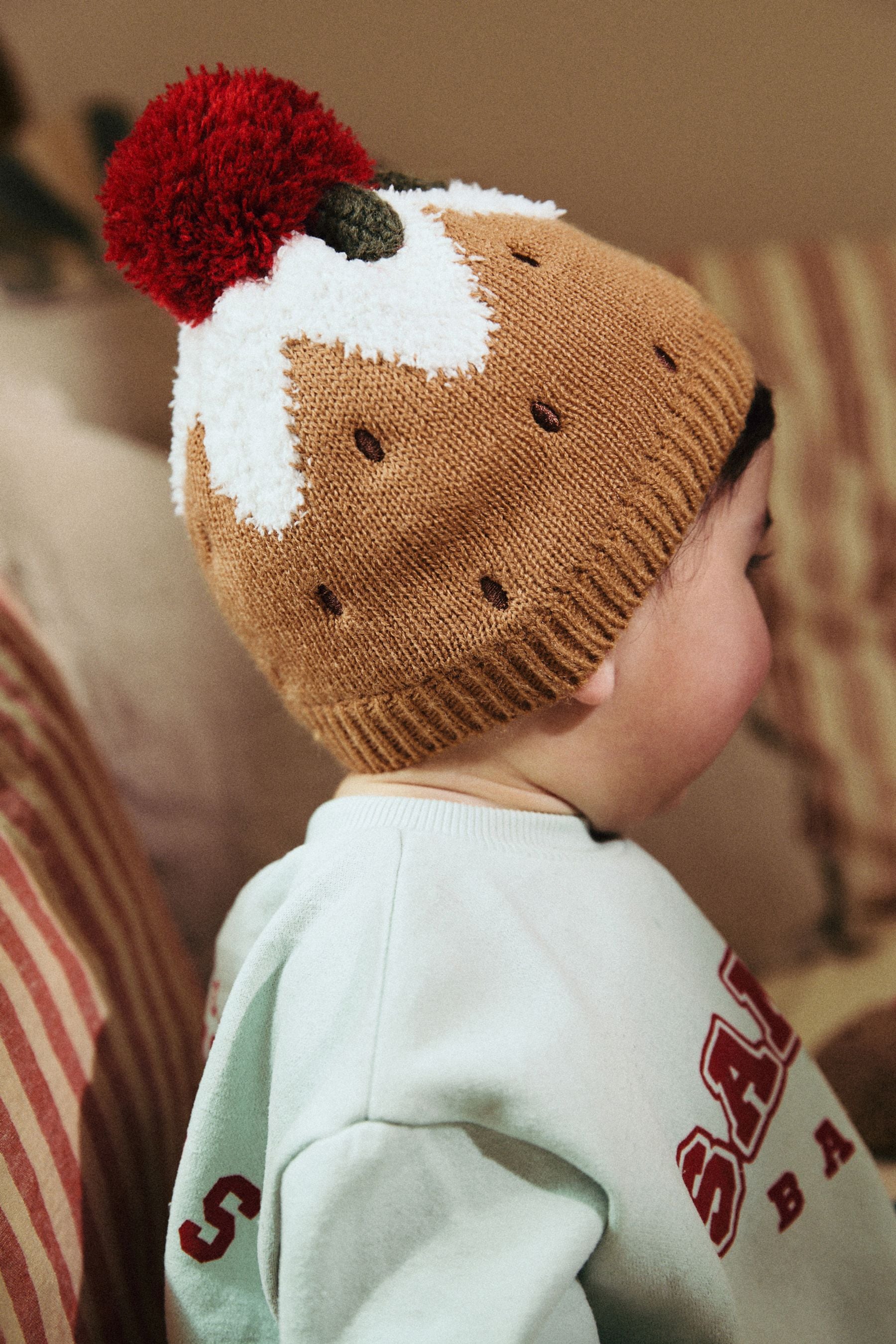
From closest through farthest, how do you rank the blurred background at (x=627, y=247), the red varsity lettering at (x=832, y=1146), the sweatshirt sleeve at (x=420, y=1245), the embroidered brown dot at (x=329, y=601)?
1. the sweatshirt sleeve at (x=420, y=1245)
2. the embroidered brown dot at (x=329, y=601)
3. the red varsity lettering at (x=832, y=1146)
4. the blurred background at (x=627, y=247)

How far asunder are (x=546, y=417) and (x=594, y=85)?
0.90 meters

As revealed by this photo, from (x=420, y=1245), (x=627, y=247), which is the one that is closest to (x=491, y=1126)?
(x=420, y=1245)

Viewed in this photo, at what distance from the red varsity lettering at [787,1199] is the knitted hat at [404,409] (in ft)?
1.14

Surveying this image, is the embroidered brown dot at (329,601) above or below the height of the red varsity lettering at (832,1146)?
above

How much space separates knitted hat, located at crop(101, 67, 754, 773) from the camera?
500 millimetres

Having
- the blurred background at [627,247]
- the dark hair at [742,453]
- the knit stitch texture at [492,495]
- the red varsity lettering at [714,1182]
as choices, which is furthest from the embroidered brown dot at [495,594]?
the blurred background at [627,247]

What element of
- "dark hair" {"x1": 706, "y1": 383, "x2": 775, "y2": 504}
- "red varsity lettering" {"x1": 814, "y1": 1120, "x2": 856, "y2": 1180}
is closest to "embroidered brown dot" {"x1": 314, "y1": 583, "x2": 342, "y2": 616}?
"dark hair" {"x1": 706, "y1": 383, "x2": 775, "y2": 504}

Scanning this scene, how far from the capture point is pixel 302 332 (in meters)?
0.50

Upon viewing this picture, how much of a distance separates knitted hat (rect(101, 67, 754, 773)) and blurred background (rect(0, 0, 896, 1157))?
36cm

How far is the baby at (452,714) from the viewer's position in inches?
18.4

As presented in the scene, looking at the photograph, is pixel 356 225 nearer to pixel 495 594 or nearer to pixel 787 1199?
pixel 495 594

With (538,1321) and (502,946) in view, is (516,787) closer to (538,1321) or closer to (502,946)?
(502,946)

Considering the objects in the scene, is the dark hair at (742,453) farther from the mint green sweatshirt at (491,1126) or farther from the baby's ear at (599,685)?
the mint green sweatshirt at (491,1126)

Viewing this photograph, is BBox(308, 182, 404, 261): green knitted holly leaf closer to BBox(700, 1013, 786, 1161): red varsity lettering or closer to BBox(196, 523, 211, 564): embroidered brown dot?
BBox(196, 523, 211, 564): embroidered brown dot
